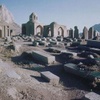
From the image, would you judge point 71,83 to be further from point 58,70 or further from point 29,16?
point 29,16

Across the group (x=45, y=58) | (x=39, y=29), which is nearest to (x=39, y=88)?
(x=45, y=58)

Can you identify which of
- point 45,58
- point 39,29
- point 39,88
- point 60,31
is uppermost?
point 39,29

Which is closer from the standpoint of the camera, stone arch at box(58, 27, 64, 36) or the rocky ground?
the rocky ground

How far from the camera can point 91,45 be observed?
56.6ft

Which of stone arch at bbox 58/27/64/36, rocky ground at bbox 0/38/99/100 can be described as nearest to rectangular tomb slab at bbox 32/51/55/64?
rocky ground at bbox 0/38/99/100

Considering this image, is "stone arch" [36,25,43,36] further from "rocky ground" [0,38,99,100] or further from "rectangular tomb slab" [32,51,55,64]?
"rocky ground" [0,38,99,100]

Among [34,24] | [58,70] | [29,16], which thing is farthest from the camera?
[29,16]

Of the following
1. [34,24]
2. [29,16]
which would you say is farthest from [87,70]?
[29,16]

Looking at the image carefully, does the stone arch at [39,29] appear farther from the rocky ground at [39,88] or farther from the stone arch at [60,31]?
the rocky ground at [39,88]

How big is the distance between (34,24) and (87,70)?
26.2 metres

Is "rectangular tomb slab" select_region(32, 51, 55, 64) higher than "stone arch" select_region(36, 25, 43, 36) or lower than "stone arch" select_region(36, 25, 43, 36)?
lower

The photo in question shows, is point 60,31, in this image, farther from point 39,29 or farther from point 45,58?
point 45,58

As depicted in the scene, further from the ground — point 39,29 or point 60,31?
point 39,29

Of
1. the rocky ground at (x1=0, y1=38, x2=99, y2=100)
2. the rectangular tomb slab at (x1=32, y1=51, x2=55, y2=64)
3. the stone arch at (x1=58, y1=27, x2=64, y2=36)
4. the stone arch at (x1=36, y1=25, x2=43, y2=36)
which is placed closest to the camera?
the rocky ground at (x1=0, y1=38, x2=99, y2=100)
